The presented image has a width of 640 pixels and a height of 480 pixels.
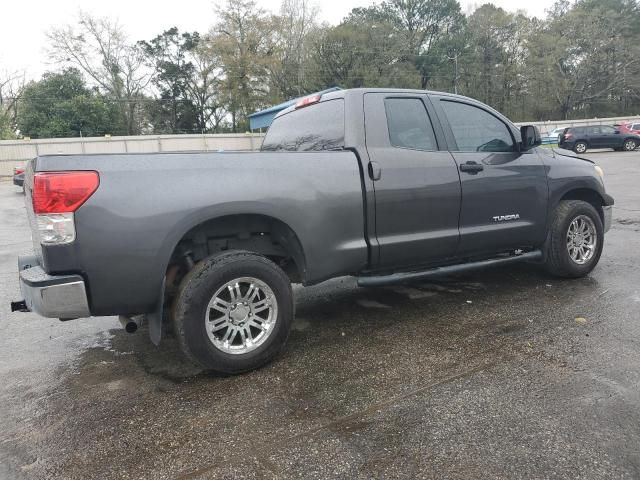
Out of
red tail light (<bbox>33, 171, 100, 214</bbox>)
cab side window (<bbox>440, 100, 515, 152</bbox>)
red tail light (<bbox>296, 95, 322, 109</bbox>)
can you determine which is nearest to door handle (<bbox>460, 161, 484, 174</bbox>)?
cab side window (<bbox>440, 100, 515, 152</bbox>)

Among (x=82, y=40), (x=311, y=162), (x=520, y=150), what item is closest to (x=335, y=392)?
(x=311, y=162)

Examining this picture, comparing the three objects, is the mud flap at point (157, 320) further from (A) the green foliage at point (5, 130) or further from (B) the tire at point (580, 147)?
(A) the green foliage at point (5, 130)

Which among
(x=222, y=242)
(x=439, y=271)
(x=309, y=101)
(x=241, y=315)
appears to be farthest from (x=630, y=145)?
(x=241, y=315)

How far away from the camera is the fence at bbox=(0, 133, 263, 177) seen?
105ft

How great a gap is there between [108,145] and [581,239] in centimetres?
3450

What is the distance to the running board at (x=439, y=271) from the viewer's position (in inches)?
151

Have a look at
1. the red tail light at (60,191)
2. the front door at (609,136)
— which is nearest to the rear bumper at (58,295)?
the red tail light at (60,191)

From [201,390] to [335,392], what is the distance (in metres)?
0.86

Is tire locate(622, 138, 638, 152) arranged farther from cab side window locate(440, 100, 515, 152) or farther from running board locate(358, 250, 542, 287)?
cab side window locate(440, 100, 515, 152)

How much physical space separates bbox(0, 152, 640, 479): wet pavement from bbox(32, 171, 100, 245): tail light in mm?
1090

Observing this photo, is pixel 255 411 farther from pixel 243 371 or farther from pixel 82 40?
pixel 82 40

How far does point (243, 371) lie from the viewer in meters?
3.24

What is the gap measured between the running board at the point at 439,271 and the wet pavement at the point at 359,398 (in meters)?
0.37

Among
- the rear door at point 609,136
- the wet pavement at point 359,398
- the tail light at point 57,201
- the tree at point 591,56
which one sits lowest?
the wet pavement at point 359,398
